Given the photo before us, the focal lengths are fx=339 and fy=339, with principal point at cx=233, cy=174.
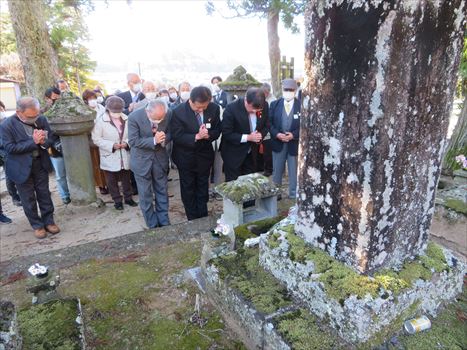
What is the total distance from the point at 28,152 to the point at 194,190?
213 cm

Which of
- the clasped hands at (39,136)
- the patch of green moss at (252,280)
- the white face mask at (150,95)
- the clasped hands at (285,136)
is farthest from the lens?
the white face mask at (150,95)

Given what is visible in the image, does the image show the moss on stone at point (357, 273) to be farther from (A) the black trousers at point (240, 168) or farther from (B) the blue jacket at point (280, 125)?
(B) the blue jacket at point (280, 125)

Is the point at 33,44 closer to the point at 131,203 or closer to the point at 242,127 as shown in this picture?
the point at 131,203

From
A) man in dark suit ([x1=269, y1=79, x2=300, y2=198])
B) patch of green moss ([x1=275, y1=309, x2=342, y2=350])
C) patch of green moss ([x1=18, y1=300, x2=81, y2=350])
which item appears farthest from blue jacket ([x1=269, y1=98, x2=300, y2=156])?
patch of green moss ([x1=18, y1=300, x2=81, y2=350])

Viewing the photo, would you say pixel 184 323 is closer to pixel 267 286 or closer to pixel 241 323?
pixel 241 323

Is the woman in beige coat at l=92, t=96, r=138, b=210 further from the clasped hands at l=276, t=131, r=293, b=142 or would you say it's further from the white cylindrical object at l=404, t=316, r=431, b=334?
the white cylindrical object at l=404, t=316, r=431, b=334

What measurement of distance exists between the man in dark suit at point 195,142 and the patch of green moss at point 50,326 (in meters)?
2.65

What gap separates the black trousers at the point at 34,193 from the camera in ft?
14.3

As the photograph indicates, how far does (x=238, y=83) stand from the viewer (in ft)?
23.7

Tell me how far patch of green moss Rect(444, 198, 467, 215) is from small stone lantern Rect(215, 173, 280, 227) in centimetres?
203

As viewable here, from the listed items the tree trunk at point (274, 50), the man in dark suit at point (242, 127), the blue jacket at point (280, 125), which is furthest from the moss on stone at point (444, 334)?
the tree trunk at point (274, 50)

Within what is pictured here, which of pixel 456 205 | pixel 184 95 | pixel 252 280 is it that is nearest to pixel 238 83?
pixel 184 95

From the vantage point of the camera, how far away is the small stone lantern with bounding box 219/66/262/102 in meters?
7.23

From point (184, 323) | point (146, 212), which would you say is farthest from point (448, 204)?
point (146, 212)
